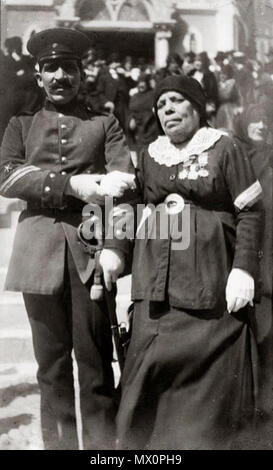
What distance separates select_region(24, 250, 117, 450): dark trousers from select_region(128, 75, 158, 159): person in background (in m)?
6.41

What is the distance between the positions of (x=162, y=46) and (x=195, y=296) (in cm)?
Answer: 1183

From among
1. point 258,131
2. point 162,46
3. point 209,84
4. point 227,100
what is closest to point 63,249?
point 258,131

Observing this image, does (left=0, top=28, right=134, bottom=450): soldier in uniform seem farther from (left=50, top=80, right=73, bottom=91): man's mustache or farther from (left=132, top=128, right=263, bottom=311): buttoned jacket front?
(left=132, top=128, right=263, bottom=311): buttoned jacket front

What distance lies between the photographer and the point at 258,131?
3736mm

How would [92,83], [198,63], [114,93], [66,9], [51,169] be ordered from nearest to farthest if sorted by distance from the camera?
[51,169] < [92,83] < [114,93] < [198,63] < [66,9]

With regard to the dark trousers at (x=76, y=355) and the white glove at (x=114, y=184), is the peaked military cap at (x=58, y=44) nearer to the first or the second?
the white glove at (x=114, y=184)

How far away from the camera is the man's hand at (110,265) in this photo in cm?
280

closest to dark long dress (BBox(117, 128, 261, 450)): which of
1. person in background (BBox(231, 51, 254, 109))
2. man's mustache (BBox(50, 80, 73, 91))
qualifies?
man's mustache (BBox(50, 80, 73, 91))

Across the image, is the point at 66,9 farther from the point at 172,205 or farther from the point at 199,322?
the point at 199,322

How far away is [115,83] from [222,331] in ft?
23.1

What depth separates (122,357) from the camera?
2.99 metres

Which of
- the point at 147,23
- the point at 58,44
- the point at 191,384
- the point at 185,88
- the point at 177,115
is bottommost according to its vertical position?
the point at 191,384

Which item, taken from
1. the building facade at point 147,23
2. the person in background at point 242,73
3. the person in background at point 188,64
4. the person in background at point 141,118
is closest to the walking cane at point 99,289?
the person in background at point 242,73

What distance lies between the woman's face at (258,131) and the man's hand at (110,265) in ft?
4.56
